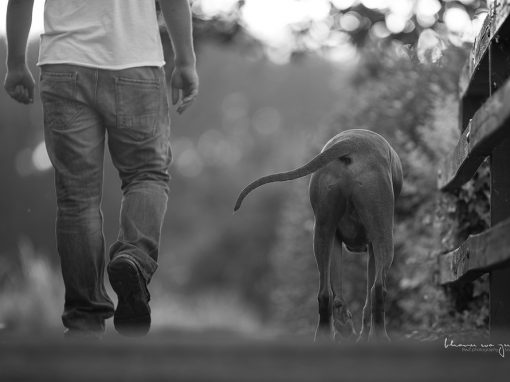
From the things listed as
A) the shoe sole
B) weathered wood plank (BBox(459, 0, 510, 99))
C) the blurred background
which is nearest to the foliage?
the blurred background

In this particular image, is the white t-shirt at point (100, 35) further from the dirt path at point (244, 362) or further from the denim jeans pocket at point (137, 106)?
the dirt path at point (244, 362)

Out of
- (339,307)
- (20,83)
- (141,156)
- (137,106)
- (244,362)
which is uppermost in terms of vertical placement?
(20,83)

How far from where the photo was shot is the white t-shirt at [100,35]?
12.0ft

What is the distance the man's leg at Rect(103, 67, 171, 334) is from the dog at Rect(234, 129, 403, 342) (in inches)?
26.5

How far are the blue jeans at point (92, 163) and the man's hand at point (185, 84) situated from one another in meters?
0.31

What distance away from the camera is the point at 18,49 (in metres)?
3.97

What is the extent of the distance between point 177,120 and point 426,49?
32.3 m

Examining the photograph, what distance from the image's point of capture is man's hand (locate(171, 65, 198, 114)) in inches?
158

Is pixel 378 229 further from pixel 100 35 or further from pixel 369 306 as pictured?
A: pixel 100 35

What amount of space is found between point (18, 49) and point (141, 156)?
2.55 ft

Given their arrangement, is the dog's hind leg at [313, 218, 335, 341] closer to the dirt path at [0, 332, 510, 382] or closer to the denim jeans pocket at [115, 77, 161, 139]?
the denim jeans pocket at [115, 77, 161, 139]

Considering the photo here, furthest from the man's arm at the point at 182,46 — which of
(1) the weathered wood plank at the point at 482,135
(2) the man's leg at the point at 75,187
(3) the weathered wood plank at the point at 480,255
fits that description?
(3) the weathered wood plank at the point at 480,255

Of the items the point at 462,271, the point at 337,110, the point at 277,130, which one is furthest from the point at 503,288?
the point at 277,130

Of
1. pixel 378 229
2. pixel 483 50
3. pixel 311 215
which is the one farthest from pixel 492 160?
pixel 311 215
